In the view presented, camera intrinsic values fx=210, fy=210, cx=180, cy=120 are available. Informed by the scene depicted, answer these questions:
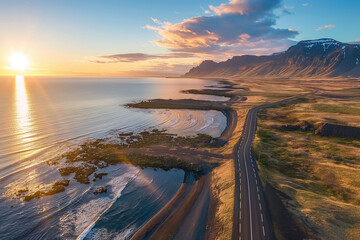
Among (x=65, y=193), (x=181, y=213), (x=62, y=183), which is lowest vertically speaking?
(x=181, y=213)

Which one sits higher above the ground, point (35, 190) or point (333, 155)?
point (333, 155)

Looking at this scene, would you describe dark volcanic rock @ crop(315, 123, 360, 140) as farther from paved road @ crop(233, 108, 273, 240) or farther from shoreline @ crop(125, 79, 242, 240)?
shoreline @ crop(125, 79, 242, 240)

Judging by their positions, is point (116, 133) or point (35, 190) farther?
point (116, 133)

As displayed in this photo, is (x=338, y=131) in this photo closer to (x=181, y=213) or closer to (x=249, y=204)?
(x=249, y=204)

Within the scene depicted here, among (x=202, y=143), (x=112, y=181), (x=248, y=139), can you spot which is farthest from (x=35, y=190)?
(x=248, y=139)

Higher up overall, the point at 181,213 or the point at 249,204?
the point at 249,204

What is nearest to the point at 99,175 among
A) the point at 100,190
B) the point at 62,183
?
the point at 100,190

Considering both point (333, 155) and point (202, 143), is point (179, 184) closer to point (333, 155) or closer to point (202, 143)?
point (202, 143)
